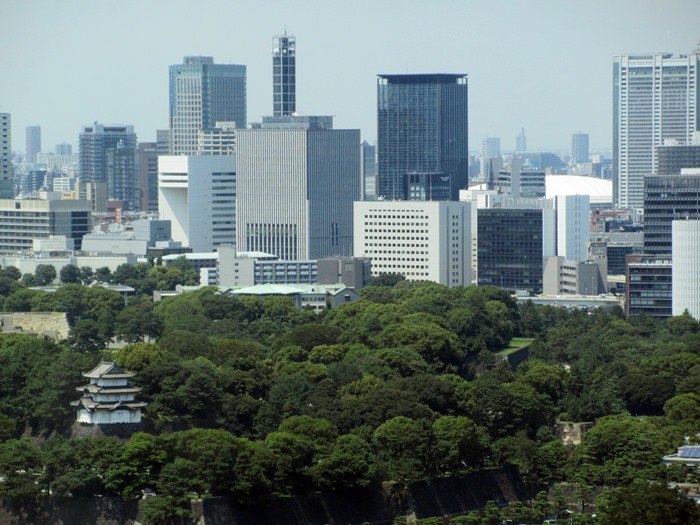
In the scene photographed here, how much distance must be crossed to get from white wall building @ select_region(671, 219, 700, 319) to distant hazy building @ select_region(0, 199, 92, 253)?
28.1 metres

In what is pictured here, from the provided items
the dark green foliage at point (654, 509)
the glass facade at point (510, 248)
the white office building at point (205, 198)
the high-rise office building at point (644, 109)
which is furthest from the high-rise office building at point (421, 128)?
the dark green foliage at point (654, 509)

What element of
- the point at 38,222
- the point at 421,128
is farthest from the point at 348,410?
the point at 421,128

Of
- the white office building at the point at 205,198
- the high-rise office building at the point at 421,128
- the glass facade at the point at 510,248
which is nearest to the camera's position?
the glass facade at the point at 510,248

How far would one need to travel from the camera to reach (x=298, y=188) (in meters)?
80.1

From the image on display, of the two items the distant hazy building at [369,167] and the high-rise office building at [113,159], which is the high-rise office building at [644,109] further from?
the high-rise office building at [113,159]

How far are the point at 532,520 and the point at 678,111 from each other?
8831cm

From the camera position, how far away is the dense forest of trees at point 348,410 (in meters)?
32.0

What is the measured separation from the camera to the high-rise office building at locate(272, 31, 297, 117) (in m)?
85.8

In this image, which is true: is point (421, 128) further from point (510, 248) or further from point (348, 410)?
point (348, 410)

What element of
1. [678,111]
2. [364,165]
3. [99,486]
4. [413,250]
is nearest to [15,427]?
[99,486]

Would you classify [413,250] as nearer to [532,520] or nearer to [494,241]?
[494,241]

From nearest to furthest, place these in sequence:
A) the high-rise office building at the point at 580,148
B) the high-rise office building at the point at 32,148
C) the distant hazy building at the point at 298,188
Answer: the distant hazy building at the point at 298,188
the high-rise office building at the point at 32,148
the high-rise office building at the point at 580,148

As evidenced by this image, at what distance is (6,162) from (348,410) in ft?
201

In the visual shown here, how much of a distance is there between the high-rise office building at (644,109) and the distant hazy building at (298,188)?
39395 millimetres
